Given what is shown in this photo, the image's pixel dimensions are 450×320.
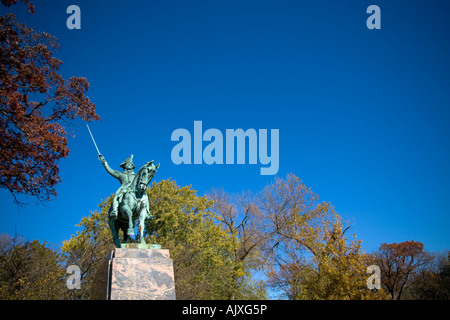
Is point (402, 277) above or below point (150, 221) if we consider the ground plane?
below

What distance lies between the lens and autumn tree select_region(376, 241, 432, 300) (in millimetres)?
46409

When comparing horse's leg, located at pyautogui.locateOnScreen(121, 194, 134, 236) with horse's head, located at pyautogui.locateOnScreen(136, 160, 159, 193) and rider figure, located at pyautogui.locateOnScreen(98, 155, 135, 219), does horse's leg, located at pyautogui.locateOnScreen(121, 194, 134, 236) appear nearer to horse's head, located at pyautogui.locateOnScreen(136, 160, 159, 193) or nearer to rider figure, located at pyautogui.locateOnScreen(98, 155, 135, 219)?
rider figure, located at pyautogui.locateOnScreen(98, 155, 135, 219)

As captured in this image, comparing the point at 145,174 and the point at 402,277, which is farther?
the point at 402,277

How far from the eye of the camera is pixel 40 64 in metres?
13.4

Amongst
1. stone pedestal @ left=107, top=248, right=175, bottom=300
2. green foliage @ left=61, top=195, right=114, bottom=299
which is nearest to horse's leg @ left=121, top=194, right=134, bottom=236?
stone pedestal @ left=107, top=248, right=175, bottom=300

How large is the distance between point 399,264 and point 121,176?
162 ft

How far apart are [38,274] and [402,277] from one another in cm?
4581

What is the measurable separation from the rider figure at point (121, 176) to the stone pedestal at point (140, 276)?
5.15ft

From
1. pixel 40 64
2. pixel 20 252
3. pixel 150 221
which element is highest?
pixel 40 64

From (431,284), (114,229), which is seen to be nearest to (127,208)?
(114,229)

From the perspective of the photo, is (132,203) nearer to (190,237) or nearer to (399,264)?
(190,237)
